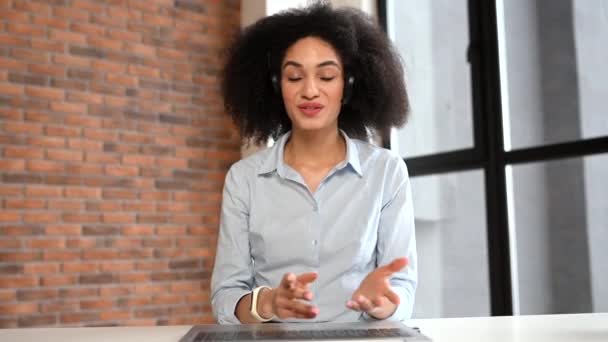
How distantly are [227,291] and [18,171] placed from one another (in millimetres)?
2394

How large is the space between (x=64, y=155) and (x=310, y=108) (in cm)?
244

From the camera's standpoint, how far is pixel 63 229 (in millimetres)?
3684

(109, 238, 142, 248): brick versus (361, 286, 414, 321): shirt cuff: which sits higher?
(109, 238, 142, 248): brick

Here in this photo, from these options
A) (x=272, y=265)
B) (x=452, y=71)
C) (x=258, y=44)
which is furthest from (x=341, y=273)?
(x=452, y=71)

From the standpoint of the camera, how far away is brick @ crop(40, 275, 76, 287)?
3604mm

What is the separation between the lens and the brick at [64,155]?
3676mm

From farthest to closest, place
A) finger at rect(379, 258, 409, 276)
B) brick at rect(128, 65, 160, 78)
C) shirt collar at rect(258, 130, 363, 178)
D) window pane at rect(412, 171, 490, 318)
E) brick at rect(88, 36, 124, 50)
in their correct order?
brick at rect(128, 65, 160, 78) → brick at rect(88, 36, 124, 50) → window pane at rect(412, 171, 490, 318) → shirt collar at rect(258, 130, 363, 178) → finger at rect(379, 258, 409, 276)

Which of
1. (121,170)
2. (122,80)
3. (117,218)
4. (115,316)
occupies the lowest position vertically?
(115,316)

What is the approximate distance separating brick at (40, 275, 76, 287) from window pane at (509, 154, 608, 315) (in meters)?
2.31

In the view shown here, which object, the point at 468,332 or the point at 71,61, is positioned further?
the point at 71,61

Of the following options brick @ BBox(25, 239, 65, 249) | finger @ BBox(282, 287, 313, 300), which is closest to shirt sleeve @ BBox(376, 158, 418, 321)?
finger @ BBox(282, 287, 313, 300)

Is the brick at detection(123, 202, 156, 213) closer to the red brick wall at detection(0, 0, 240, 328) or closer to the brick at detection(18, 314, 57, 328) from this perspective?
the red brick wall at detection(0, 0, 240, 328)

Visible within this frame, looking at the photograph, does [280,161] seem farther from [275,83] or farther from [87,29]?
[87,29]

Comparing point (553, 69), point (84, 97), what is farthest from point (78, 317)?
point (553, 69)
